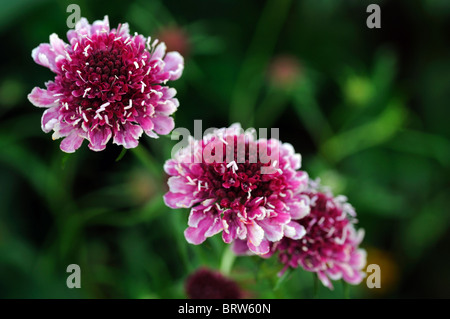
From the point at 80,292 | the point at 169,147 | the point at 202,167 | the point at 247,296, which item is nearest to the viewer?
the point at 202,167

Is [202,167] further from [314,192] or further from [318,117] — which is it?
[318,117]

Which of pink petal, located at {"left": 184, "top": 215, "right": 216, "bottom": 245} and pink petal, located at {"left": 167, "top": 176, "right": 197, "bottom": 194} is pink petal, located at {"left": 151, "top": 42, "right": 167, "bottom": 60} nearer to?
pink petal, located at {"left": 167, "top": 176, "right": 197, "bottom": 194}

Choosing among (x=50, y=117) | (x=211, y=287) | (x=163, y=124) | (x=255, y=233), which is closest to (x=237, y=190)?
(x=255, y=233)

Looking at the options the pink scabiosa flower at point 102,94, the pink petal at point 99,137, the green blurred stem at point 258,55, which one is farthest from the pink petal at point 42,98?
the green blurred stem at point 258,55
